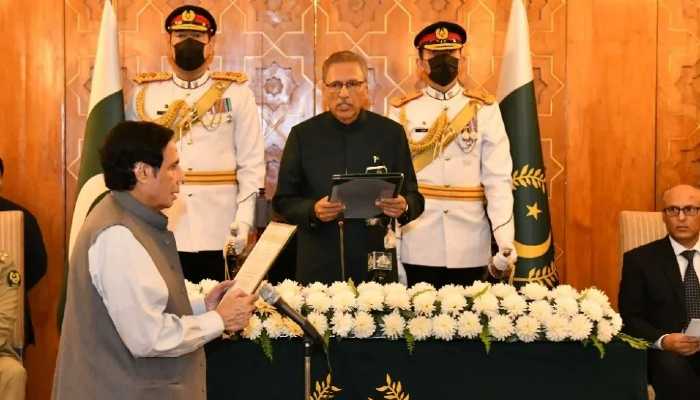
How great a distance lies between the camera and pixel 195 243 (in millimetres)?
4223

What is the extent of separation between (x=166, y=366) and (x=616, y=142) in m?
3.61

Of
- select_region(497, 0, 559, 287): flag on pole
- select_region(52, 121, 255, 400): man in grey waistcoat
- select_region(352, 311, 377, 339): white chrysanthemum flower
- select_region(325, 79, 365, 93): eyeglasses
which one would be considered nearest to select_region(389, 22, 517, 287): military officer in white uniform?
select_region(497, 0, 559, 287): flag on pole

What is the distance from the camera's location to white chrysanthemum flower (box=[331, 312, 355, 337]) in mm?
2844

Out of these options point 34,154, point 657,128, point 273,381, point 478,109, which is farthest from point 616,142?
point 34,154

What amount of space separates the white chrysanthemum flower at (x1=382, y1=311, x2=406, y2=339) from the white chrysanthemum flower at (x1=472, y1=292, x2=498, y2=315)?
0.81ft

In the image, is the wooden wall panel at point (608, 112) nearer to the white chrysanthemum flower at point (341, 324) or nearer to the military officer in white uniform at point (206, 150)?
the military officer in white uniform at point (206, 150)

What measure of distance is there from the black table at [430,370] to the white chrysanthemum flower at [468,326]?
0.05 meters

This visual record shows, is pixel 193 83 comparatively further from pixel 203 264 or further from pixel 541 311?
pixel 541 311

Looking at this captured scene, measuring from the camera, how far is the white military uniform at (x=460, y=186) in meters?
4.17

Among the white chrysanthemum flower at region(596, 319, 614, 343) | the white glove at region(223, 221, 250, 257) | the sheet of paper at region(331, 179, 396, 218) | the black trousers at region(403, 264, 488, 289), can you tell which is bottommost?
the white chrysanthemum flower at region(596, 319, 614, 343)

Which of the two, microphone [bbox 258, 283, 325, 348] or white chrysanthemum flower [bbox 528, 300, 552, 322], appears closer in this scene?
microphone [bbox 258, 283, 325, 348]

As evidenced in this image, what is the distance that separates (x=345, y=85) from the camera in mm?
3623

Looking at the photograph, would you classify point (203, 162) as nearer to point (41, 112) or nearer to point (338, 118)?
point (338, 118)

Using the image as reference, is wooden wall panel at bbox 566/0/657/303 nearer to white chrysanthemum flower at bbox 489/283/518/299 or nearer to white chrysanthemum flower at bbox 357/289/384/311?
white chrysanthemum flower at bbox 489/283/518/299
